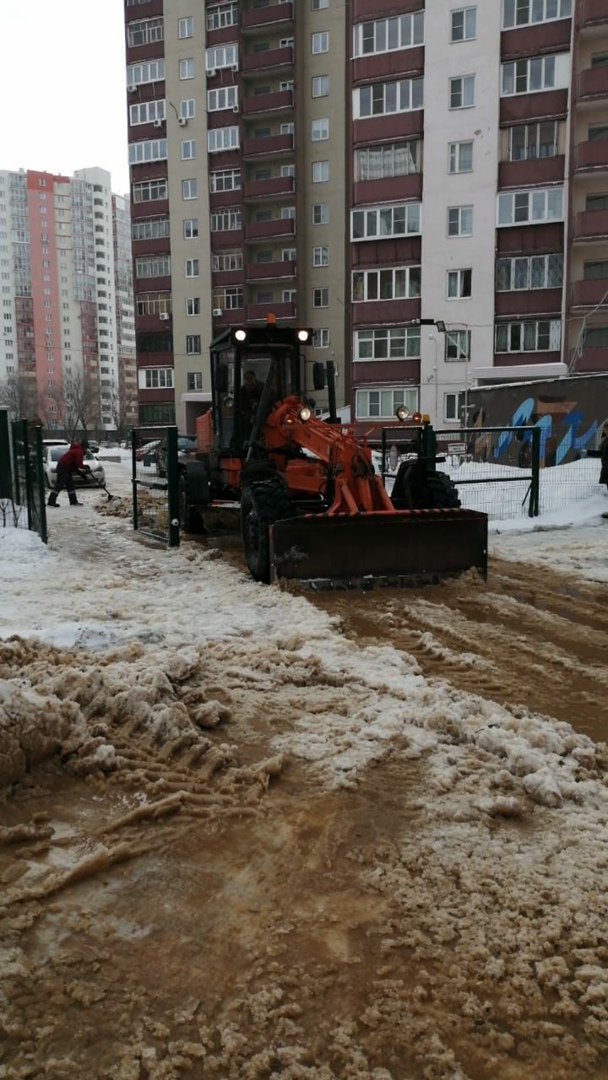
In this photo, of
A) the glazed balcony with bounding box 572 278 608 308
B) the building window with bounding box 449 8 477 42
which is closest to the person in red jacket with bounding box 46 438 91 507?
the glazed balcony with bounding box 572 278 608 308

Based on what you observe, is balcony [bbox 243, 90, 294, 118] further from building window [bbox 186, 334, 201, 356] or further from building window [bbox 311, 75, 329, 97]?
building window [bbox 186, 334, 201, 356]

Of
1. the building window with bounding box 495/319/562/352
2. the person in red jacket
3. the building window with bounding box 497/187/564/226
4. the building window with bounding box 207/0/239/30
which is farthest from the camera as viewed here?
the building window with bounding box 207/0/239/30

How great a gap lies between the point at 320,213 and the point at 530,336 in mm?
19459

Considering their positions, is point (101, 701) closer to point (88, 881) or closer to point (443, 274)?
point (88, 881)

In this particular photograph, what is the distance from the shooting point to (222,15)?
47281 mm

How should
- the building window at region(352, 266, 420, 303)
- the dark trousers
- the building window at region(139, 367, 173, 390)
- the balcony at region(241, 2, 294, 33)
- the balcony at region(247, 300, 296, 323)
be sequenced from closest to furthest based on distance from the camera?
the dark trousers
the building window at region(352, 266, 420, 303)
the balcony at region(241, 2, 294, 33)
the balcony at region(247, 300, 296, 323)
the building window at region(139, 367, 173, 390)

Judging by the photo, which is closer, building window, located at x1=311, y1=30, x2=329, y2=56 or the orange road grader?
the orange road grader

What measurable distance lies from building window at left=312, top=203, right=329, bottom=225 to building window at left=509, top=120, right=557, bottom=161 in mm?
15524

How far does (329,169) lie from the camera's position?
4731 centimetres

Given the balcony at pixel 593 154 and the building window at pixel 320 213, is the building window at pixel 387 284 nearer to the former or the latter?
the balcony at pixel 593 154

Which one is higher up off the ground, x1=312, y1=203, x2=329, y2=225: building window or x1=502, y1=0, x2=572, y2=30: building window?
x1=502, y1=0, x2=572, y2=30: building window

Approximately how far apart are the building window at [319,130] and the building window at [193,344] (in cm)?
1370

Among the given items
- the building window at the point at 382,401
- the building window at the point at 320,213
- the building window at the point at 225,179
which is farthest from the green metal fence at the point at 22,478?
the building window at the point at 225,179

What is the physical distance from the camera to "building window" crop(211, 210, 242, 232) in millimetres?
48125
